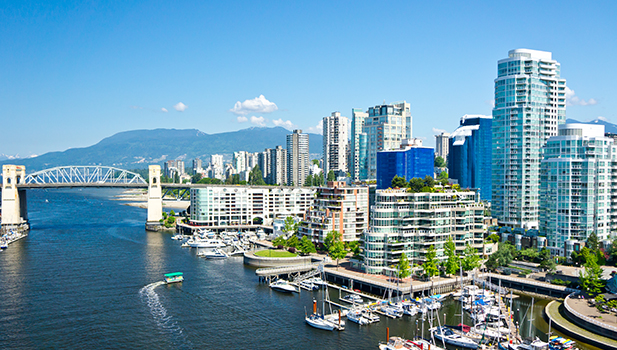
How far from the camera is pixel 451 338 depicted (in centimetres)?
4972

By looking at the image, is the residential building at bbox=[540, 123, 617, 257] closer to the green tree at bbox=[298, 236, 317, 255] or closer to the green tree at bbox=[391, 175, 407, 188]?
the green tree at bbox=[391, 175, 407, 188]

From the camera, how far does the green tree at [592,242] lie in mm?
74250

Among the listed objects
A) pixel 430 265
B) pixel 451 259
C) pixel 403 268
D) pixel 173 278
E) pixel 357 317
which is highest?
pixel 451 259

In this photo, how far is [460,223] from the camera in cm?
7475

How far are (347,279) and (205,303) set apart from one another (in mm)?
19300

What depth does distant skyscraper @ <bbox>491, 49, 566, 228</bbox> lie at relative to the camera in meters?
96.7

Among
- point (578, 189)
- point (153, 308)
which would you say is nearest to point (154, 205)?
point (153, 308)

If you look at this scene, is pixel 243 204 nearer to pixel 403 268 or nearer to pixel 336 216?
pixel 336 216

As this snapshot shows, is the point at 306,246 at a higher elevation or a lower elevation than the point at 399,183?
lower

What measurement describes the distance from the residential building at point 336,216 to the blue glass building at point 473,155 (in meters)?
55.6

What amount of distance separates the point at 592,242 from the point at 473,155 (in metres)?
78.7

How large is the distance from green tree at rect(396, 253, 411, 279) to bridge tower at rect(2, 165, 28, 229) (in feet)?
342

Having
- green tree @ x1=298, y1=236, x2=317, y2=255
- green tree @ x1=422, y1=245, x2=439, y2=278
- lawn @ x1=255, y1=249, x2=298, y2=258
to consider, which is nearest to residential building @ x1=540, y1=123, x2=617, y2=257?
green tree @ x1=422, y1=245, x2=439, y2=278

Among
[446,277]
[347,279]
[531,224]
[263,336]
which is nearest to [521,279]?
[446,277]
